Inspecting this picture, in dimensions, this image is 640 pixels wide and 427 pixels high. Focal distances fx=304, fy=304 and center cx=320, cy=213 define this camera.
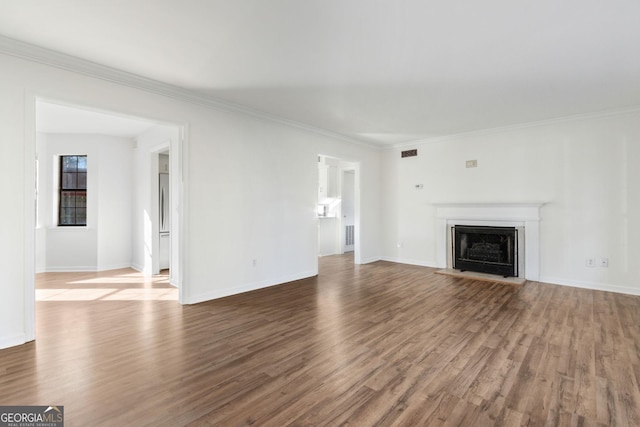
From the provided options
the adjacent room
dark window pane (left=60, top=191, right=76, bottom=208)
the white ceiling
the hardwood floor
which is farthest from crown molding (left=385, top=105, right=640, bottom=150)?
dark window pane (left=60, top=191, right=76, bottom=208)

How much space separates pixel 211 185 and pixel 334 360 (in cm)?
273

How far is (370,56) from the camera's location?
9.36 ft

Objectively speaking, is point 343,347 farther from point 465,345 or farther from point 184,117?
point 184,117

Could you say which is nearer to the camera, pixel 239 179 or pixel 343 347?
pixel 343 347

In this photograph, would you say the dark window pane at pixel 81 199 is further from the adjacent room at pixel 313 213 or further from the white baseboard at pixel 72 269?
the white baseboard at pixel 72 269

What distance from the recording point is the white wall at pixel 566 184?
4.37 metres

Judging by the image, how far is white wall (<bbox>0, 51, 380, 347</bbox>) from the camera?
270 centimetres

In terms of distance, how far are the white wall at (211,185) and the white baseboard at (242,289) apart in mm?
15

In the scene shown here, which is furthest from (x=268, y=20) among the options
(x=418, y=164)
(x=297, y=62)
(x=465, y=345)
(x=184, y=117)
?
(x=418, y=164)

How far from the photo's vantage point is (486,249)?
561 centimetres

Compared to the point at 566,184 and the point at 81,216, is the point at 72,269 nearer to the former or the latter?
the point at 81,216

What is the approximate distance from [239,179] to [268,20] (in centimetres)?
240

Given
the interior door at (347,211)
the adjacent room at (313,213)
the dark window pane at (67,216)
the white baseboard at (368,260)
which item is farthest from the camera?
the interior door at (347,211)

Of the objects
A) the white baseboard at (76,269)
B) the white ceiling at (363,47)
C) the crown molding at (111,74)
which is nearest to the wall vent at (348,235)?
the crown molding at (111,74)
